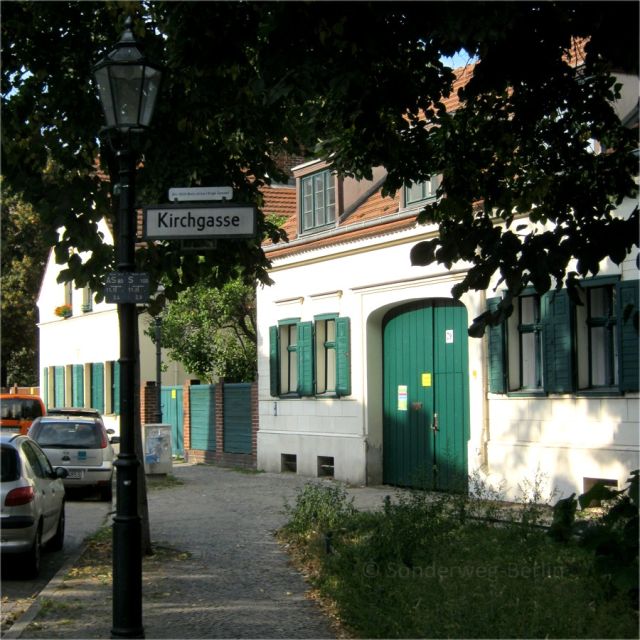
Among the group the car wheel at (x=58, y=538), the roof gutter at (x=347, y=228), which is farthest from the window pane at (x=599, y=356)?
the car wheel at (x=58, y=538)

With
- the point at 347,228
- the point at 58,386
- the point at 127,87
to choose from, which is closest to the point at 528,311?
the point at 347,228

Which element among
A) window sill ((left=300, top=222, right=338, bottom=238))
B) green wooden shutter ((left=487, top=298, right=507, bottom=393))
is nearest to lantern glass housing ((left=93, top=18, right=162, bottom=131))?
green wooden shutter ((left=487, top=298, right=507, bottom=393))

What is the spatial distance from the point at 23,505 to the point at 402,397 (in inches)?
368

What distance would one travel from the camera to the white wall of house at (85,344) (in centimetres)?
3384

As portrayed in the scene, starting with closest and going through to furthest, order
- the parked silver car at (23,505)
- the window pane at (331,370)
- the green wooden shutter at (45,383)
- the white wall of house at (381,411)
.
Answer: the parked silver car at (23,505) < the white wall of house at (381,411) < the window pane at (331,370) < the green wooden shutter at (45,383)

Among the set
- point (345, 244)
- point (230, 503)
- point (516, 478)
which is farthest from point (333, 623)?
point (345, 244)

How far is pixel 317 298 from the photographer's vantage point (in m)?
21.3

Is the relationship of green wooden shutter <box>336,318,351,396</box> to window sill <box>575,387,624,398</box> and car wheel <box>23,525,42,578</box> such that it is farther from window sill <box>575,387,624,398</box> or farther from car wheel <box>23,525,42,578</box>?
car wheel <box>23,525,42,578</box>

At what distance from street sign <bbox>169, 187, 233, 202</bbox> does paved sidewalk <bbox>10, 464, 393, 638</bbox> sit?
3.17 metres

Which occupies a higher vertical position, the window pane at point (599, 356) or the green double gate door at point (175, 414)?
the window pane at point (599, 356)

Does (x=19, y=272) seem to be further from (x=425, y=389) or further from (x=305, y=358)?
(x=425, y=389)

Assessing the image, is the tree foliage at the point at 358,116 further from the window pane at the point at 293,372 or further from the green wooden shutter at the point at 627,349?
the window pane at the point at 293,372

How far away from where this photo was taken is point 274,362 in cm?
2280

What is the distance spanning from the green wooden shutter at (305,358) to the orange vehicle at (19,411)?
7.49 m
